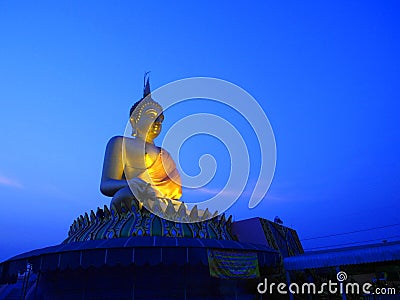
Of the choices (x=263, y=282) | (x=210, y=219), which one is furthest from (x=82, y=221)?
(x=263, y=282)

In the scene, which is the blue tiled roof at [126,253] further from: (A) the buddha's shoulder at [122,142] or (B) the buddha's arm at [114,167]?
(A) the buddha's shoulder at [122,142]

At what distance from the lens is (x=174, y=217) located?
9.52 metres

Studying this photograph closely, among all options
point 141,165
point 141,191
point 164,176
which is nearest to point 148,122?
point 141,165

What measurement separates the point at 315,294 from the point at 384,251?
4122mm

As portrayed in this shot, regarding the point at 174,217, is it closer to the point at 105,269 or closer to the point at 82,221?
the point at 105,269

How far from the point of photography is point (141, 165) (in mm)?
11711

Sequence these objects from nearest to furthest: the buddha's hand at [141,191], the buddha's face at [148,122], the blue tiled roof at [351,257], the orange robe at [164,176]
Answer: the blue tiled roof at [351,257] < the buddha's hand at [141,191] < the orange robe at [164,176] < the buddha's face at [148,122]

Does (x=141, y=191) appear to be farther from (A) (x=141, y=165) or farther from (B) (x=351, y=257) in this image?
(B) (x=351, y=257)

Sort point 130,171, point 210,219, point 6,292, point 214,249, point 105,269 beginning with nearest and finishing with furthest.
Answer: point 214,249, point 105,269, point 210,219, point 130,171, point 6,292

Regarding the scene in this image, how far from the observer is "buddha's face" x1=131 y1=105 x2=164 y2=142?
12969 millimetres

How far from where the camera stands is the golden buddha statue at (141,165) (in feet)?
32.8

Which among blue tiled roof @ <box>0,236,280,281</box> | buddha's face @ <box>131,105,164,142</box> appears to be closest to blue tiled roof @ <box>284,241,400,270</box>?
blue tiled roof @ <box>0,236,280,281</box>

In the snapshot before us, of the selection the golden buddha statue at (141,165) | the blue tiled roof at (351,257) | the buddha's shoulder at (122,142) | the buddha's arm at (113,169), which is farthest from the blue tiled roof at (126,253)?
the buddha's shoulder at (122,142)

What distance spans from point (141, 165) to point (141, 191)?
6.62ft
